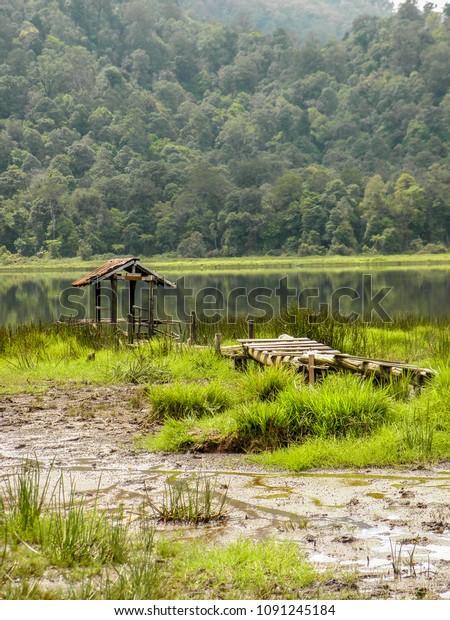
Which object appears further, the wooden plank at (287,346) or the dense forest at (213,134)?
the dense forest at (213,134)

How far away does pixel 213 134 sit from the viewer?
124 metres

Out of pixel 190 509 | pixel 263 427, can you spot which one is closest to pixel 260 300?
pixel 263 427

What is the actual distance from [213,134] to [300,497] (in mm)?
120741

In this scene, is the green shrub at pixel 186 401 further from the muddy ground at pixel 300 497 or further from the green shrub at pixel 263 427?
the green shrub at pixel 263 427

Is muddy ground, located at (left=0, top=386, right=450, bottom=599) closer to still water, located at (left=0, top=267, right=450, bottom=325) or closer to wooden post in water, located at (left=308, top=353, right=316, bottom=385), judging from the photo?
wooden post in water, located at (left=308, top=353, right=316, bottom=385)

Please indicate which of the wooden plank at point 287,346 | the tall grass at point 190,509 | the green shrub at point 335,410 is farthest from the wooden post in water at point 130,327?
the tall grass at point 190,509

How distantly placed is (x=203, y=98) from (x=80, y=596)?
14215 centimetres

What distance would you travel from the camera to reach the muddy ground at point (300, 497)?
4934mm

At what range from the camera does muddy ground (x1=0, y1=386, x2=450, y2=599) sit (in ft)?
16.2

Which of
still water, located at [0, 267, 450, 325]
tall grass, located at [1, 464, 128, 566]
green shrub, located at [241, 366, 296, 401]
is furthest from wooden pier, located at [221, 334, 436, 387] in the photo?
still water, located at [0, 267, 450, 325]

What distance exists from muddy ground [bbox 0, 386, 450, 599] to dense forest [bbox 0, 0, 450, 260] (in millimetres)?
73351

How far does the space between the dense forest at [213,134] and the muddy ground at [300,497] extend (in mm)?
73351

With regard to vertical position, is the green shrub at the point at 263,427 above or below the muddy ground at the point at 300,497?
above

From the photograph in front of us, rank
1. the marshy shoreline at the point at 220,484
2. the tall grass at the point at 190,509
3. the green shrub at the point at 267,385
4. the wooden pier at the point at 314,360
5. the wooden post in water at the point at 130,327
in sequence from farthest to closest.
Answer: the wooden post in water at the point at 130,327, the wooden pier at the point at 314,360, the green shrub at the point at 267,385, the tall grass at the point at 190,509, the marshy shoreline at the point at 220,484
